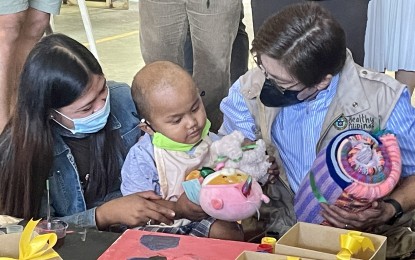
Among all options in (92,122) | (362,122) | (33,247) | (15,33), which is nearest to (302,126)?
(362,122)

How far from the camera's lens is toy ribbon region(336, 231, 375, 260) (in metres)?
1.19

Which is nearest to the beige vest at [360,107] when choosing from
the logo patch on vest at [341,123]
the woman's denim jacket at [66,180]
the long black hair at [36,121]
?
the logo patch on vest at [341,123]

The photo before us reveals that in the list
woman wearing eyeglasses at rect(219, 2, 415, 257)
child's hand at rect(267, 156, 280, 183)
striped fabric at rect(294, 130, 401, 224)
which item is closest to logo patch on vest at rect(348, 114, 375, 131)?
woman wearing eyeglasses at rect(219, 2, 415, 257)

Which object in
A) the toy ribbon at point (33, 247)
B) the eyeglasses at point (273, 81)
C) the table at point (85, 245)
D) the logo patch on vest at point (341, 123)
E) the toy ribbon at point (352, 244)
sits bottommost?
the table at point (85, 245)

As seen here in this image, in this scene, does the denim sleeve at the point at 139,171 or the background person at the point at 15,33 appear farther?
the background person at the point at 15,33

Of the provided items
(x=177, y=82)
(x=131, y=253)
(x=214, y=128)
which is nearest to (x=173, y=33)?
(x=214, y=128)

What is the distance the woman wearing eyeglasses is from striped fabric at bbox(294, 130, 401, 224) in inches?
3.2

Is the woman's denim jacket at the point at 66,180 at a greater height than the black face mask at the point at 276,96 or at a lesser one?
lesser

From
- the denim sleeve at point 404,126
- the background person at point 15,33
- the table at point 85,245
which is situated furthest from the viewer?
the background person at point 15,33

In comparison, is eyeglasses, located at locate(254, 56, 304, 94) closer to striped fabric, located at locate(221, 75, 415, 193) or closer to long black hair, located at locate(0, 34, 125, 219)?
striped fabric, located at locate(221, 75, 415, 193)

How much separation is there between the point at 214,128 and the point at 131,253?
1.46 metres

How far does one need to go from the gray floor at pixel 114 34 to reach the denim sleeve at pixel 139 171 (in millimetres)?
2914

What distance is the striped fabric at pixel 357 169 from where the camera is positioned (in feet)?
5.27

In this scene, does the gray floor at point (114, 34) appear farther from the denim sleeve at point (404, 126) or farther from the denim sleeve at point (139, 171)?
the denim sleeve at point (404, 126)
